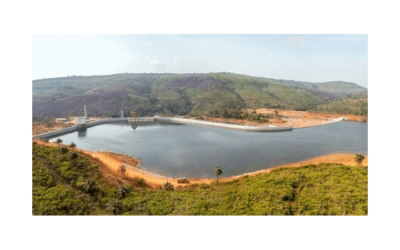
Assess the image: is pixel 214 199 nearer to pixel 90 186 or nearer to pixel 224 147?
pixel 90 186

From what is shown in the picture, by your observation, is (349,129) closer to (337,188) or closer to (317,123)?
(317,123)

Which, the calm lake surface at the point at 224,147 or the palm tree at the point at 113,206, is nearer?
the palm tree at the point at 113,206

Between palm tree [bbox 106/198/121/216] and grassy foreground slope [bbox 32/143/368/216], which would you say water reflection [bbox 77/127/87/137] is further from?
palm tree [bbox 106/198/121/216]

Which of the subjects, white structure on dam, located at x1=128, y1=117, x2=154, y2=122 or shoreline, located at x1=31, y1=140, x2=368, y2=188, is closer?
shoreline, located at x1=31, y1=140, x2=368, y2=188

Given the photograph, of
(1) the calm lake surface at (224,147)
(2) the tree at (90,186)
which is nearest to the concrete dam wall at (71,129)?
(1) the calm lake surface at (224,147)

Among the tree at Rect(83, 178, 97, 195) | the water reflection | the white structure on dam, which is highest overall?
the white structure on dam

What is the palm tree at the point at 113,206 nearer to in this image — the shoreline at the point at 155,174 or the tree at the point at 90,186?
the tree at the point at 90,186

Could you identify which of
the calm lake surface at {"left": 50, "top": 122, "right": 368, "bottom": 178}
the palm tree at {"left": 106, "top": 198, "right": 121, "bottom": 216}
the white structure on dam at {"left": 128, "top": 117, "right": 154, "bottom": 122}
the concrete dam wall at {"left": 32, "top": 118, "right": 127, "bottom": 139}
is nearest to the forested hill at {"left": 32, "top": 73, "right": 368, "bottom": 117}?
the concrete dam wall at {"left": 32, "top": 118, "right": 127, "bottom": 139}
